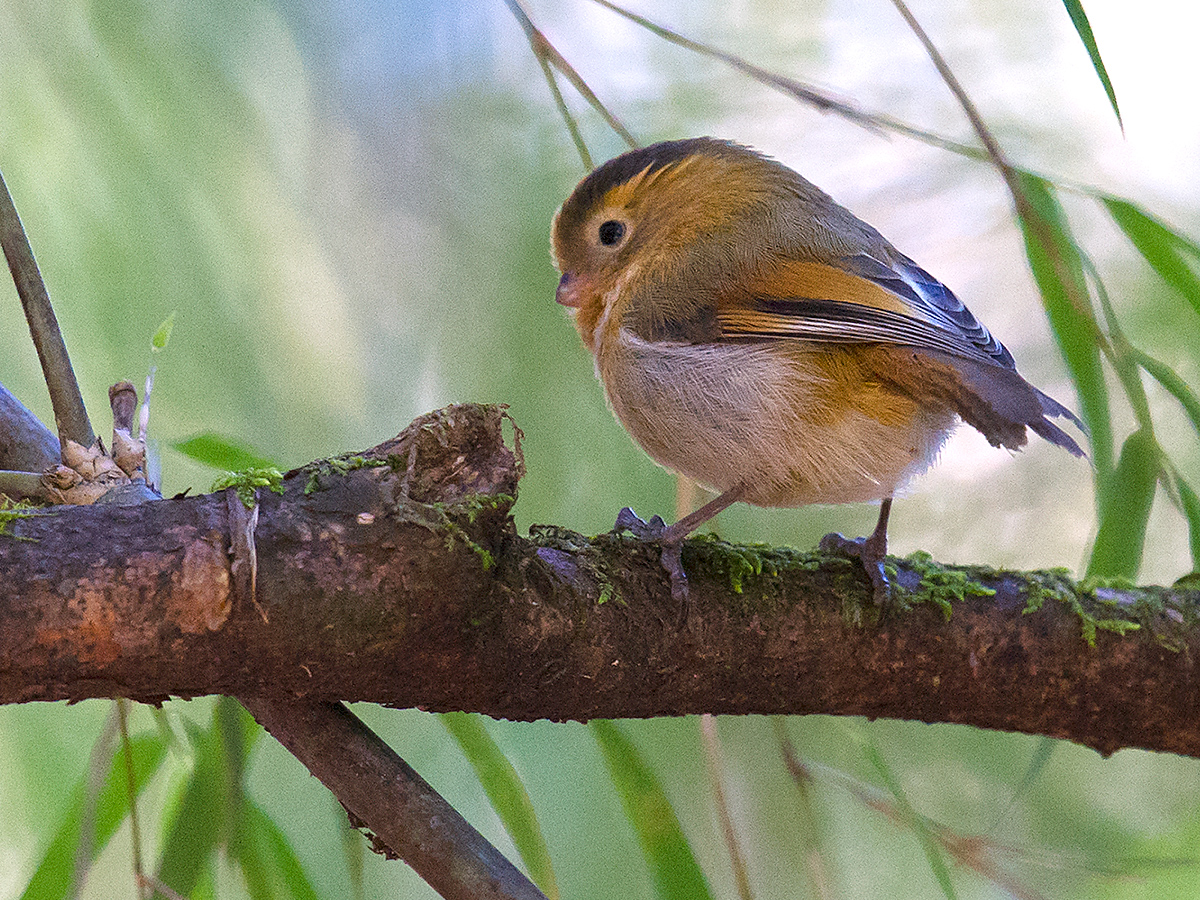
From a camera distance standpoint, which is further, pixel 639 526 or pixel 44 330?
pixel 639 526

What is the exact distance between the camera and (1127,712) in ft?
5.20

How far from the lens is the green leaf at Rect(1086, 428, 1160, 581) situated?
5.46ft

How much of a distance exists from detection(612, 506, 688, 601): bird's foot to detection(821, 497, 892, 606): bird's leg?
28 cm

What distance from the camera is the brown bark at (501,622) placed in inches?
39.4

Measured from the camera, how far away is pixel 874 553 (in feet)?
4.99

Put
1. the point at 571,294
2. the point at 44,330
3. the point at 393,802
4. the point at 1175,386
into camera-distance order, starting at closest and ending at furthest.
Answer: the point at 393,802, the point at 44,330, the point at 1175,386, the point at 571,294

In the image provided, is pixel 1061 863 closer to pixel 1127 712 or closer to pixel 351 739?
pixel 1127 712

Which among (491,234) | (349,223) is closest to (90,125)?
(349,223)

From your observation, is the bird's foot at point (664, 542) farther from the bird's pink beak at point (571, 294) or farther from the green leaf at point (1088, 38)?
the green leaf at point (1088, 38)

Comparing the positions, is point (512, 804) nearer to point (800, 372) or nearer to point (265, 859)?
point (265, 859)

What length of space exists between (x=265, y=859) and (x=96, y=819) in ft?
0.79

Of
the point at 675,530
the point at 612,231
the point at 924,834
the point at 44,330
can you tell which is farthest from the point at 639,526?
the point at 44,330

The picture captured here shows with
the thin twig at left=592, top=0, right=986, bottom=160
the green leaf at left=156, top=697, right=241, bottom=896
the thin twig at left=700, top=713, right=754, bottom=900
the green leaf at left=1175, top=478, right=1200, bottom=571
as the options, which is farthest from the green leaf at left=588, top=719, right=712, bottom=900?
the thin twig at left=592, top=0, right=986, bottom=160

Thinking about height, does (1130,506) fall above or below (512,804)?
above
